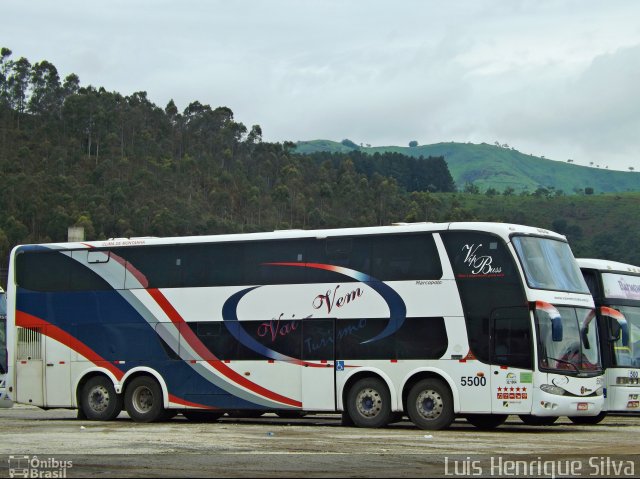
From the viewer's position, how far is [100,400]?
87.1 ft

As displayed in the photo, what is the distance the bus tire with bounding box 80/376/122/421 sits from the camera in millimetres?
26336

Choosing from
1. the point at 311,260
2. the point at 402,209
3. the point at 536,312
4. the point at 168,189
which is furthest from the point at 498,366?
the point at 402,209

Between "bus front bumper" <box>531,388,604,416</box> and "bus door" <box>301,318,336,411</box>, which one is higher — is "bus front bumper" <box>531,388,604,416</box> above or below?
below

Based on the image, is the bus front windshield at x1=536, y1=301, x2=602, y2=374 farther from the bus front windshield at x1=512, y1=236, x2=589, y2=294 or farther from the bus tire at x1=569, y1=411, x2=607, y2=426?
the bus tire at x1=569, y1=411, x2=607, y2=426

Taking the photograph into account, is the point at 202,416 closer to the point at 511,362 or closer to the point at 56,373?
the point at 56,373

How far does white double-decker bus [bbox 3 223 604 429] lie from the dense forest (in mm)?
60648

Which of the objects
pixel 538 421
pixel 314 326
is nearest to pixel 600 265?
pixel 538 421

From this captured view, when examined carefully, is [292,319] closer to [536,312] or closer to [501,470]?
[536,312]

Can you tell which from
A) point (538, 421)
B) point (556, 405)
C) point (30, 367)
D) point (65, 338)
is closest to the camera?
point (556, 405)

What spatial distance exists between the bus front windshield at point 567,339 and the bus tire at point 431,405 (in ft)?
6.61

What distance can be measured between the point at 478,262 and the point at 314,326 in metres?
3.86

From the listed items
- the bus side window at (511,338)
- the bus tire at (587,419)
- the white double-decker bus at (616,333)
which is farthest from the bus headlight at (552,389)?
the bus tire at (587,419)

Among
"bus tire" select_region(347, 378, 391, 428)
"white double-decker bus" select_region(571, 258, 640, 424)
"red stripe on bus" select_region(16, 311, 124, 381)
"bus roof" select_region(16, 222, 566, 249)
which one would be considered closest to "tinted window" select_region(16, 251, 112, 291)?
"bus roof" select_region(16, 222, 566, 249)

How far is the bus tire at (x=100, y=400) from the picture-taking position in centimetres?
2634
